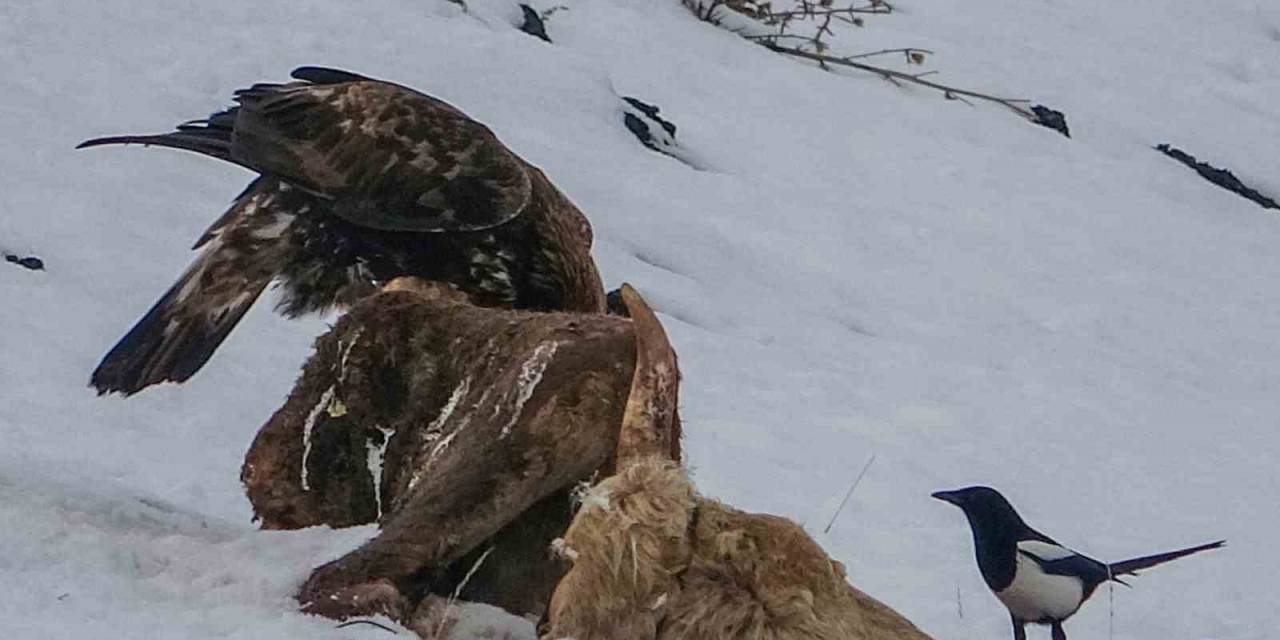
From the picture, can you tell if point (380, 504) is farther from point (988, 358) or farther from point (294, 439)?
point (988, 358)

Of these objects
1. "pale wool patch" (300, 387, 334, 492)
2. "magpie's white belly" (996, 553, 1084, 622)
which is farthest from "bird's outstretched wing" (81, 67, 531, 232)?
"magpie's white belly" (996, 553, 1084, 622)

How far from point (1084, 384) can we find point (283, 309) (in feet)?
18.0

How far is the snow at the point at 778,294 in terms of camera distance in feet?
19.3

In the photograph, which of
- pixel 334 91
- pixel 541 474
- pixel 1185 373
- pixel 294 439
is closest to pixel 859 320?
pixel 1185 373

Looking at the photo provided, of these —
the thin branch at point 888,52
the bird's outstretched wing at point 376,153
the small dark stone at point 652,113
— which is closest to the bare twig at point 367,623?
the bird's outstretched wing at point 376,153

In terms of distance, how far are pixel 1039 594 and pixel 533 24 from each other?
731cm

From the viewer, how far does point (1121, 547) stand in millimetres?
8227

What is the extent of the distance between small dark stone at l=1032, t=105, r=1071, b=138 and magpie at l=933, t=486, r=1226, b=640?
8.48 m

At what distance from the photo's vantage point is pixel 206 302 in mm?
5887

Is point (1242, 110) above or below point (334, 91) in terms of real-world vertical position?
below

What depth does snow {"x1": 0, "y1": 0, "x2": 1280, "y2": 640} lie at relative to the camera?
587cm

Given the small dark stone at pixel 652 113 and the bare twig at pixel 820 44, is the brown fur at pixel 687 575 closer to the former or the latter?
the small dark stone at pixel 652 113

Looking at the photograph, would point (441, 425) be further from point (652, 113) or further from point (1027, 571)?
point (652, 113)

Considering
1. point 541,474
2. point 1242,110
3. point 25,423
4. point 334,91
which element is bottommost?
point 1242,110
